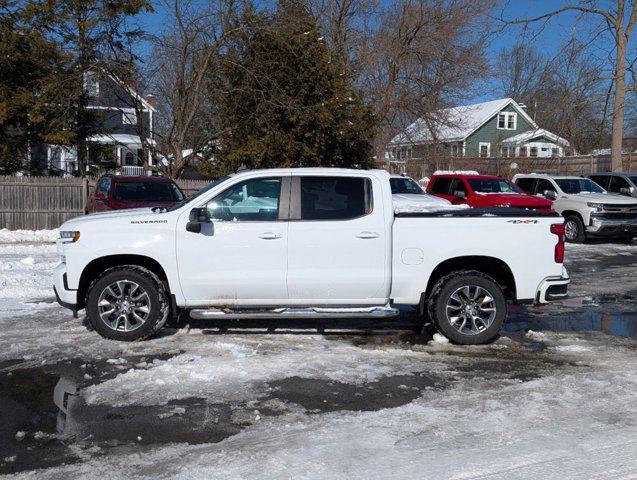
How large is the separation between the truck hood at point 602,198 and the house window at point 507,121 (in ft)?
112

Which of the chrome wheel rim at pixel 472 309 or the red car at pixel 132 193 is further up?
the red car at pixel 132 193

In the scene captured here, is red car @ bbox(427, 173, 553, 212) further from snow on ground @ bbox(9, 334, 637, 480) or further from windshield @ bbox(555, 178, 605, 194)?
snow on ground @ bbox(9, 334, 637, 480)

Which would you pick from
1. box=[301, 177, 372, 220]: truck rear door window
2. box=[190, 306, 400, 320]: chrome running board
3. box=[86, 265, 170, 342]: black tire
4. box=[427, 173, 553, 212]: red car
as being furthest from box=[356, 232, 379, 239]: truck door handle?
box=[427, 173, 553, 212]: red car

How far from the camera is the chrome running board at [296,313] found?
721 cm

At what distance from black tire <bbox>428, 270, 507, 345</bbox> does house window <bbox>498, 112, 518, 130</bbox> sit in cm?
4636

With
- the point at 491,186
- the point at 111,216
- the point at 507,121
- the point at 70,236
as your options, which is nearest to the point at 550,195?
the point at 491,186

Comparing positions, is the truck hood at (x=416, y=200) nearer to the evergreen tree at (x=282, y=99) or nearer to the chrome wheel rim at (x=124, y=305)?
the evergreen tree at (x=282, y=99)

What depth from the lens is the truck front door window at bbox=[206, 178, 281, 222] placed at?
732cm

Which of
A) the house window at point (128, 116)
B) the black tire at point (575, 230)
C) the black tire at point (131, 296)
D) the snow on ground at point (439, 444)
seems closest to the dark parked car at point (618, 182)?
the black tire at point (575, 230)

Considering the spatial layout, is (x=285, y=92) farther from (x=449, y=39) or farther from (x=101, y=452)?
(x=101, y=452)

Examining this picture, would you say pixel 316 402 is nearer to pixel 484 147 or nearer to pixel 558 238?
pixel 558 238

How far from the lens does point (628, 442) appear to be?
476 centimetres

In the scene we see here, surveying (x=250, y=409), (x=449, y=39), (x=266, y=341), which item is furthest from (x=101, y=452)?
(x=449, y=39)

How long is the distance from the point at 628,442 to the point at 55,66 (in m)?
21.0
